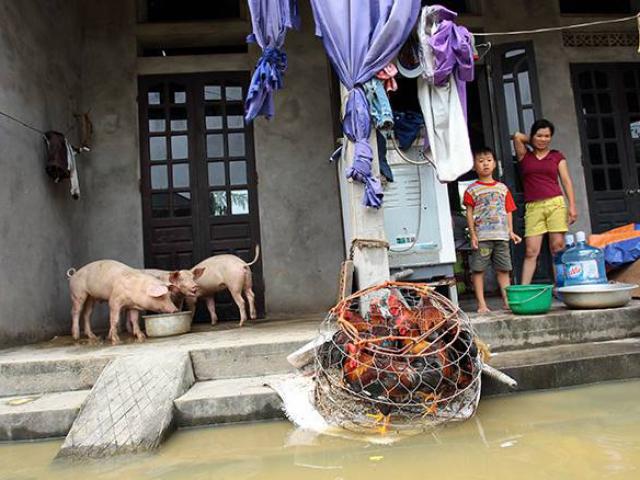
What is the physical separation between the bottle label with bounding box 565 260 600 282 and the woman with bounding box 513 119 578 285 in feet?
2.03

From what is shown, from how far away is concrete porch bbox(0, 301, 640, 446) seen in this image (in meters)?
3.07

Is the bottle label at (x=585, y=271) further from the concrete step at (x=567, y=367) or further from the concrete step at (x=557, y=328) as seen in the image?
the concrete step at (x=567, y=367)

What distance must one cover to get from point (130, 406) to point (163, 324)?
172 cm

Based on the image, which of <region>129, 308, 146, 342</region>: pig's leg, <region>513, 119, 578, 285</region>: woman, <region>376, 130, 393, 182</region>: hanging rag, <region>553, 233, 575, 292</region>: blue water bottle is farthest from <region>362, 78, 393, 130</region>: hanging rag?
<region>129, 308, 146, 342</region>: pig's leg

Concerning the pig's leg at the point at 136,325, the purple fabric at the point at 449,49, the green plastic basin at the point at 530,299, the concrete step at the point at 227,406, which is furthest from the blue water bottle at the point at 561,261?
the pig's leg at the point at 136,325

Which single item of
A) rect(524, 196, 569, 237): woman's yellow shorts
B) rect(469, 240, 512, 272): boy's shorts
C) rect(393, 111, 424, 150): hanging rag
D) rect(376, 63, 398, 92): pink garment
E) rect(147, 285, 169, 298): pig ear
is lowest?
rect(147, 285, 169, 298): pig ear

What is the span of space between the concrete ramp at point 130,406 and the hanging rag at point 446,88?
2777 millimetres

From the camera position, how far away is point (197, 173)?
6.45 meters

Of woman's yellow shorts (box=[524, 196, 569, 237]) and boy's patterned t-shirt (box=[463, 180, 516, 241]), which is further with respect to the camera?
woman's yellow shorts (box=[524, 196, 569, 237])

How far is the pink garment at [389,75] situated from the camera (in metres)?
4.16

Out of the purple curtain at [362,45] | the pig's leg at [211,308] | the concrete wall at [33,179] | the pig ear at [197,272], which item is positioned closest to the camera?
the purple curtain at [362,45]

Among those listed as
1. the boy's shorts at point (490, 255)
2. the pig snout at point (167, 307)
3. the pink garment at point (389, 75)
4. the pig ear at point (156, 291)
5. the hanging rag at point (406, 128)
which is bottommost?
the pig snout at point (167, 307)

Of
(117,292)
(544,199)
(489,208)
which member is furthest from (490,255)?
(117,292)

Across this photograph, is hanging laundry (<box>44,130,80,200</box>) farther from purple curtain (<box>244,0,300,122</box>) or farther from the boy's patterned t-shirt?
the boy's patterned t-shirt
